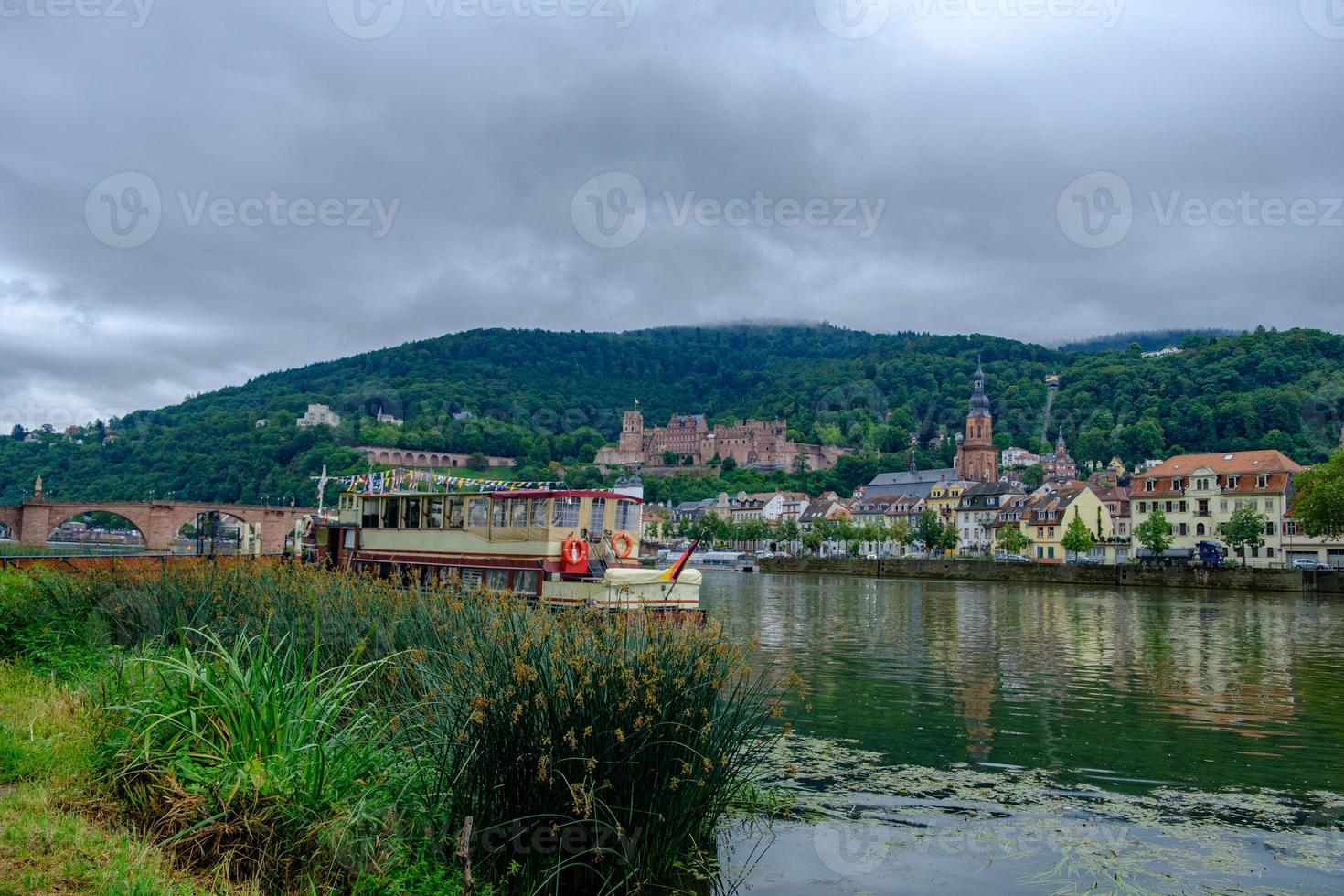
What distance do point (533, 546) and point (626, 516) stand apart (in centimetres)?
255

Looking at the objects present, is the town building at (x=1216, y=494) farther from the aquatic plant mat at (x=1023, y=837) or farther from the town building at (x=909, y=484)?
the aquatic plant mat at (x=1023, y=837)

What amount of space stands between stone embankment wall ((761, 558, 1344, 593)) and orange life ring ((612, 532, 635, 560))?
5226 centimetres

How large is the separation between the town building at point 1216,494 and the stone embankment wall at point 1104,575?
48.1ft

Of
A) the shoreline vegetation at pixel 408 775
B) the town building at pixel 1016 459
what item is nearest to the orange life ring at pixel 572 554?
the shoreline vegetation at pixel 408 775

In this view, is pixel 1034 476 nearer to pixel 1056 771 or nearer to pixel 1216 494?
pixel 1216 494

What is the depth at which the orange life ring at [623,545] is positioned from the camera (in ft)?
78.2

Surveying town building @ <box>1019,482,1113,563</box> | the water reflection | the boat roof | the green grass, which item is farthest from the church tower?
the green grass

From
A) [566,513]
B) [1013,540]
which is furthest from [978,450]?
[566,513]

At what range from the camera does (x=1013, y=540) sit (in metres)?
95.8

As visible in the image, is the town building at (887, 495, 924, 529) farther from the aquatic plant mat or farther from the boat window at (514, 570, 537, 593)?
the aquatic plant mat

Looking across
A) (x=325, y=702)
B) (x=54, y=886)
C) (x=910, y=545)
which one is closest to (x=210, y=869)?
(x=54, y=886)

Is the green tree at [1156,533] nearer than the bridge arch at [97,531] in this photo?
Yes

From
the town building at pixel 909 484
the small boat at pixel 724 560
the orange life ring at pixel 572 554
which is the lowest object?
the small boat at pixel 724 560

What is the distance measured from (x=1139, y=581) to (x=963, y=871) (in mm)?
64476
